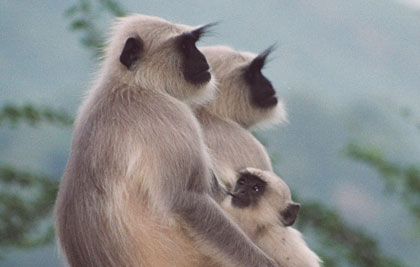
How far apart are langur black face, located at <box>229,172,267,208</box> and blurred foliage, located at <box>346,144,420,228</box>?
337 centimetres

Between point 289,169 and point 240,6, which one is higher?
point 240,6

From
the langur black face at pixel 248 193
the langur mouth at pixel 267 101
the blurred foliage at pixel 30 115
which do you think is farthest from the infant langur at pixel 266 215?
the blurred foliage at pixel 30 115

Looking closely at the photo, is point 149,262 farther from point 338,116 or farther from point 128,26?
point 338,116

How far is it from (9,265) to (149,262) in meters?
4.97

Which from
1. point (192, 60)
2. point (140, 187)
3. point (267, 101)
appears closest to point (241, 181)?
point (192, 60)

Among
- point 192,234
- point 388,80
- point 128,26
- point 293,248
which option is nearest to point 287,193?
point 293,248

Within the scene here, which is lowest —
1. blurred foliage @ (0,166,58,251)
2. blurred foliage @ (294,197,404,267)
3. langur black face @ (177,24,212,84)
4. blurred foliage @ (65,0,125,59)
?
blurred foliage @ (0,166,58,251)

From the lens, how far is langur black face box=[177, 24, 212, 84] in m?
3.74

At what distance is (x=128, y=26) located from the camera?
12.5ft

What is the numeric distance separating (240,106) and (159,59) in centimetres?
127

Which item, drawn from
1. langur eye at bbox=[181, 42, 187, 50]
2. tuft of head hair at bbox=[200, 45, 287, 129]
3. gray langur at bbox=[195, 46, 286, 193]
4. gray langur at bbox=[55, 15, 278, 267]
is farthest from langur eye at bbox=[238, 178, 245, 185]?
tuft of head hair at bbox=[200, 45, 287, 129]

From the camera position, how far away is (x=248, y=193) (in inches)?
151

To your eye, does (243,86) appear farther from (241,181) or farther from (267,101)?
(241,181)

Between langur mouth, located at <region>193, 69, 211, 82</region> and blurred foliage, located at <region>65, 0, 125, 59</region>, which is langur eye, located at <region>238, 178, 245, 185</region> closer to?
langur mouth, located at <region>193, 69, 211, 82</region>
